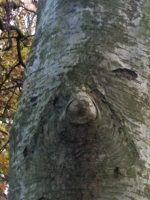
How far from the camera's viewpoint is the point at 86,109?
0.70 m

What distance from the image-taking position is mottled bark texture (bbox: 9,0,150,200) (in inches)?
28.3

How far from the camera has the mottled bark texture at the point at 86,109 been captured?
Result: 72cm

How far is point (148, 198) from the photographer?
75 cm

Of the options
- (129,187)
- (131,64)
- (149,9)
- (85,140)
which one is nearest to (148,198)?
(129,187)

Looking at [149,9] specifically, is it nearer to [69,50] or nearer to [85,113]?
[69,50]

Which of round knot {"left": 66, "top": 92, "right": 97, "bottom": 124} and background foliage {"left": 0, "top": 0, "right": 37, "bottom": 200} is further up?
background foliage {"left": 0, "top": 0, "right": 37, "bottom": 200}

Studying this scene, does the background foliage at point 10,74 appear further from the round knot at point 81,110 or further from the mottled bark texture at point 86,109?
the round knot at point 81,110

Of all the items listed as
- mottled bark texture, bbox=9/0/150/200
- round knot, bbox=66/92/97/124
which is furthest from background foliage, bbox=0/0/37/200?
round knot, bbox=66/92/97/124

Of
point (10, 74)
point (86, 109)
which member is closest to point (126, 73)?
point (86, 109)

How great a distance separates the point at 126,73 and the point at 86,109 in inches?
6.1

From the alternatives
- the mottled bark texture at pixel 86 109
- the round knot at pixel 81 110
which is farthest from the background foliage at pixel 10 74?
the round knot at pixel 81 110

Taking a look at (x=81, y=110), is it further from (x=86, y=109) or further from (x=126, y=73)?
(x=126, y=73)

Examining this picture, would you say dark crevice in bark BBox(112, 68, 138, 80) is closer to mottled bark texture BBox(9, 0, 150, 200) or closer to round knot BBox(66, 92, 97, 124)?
mottled bark texture BBox(9, 0, 150, 200)

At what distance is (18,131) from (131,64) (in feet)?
0.81
